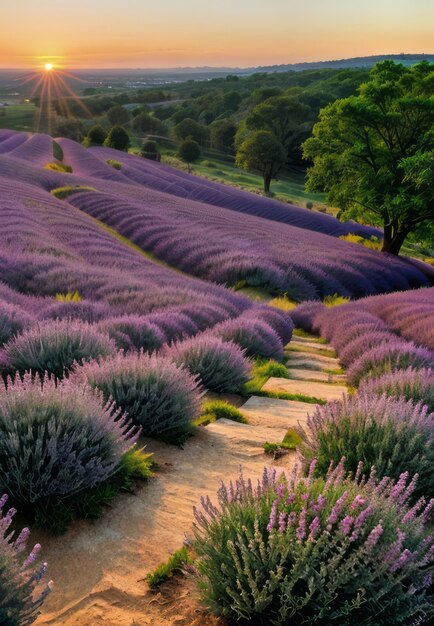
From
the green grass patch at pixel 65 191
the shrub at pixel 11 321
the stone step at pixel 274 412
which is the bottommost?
the stone step at pixel 274 412

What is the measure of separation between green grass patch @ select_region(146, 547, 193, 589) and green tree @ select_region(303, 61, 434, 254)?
71.2 feet

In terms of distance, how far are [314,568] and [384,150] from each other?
79.8 ft

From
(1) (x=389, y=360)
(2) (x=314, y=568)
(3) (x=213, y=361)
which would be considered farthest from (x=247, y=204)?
(2) (x=314, y=568)

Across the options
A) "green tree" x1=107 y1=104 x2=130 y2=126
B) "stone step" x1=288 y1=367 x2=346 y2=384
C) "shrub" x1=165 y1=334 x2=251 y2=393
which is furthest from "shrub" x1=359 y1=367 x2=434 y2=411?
"green tree" x1=107 y1=104 x2=130 y2=126

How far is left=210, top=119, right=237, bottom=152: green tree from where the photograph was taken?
8831cm

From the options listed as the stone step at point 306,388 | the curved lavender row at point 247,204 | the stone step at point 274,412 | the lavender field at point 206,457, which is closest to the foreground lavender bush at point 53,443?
the lavender field at point 206,457

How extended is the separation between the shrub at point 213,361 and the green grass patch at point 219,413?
24.1 inches

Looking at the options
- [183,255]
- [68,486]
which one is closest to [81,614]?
[68,486]

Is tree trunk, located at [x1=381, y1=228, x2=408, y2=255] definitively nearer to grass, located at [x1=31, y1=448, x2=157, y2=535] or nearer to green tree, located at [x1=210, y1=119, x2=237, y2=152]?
grass, located at [x1=31, y1=448, x2=157, y2=535]

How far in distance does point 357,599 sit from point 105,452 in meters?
2.01

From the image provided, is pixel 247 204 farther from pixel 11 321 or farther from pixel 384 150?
pixel 11 321

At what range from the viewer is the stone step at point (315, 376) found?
838 cm

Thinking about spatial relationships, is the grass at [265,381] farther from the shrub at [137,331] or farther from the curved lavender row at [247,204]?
the curved lavender row at [247,204]

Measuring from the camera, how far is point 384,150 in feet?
80.9
